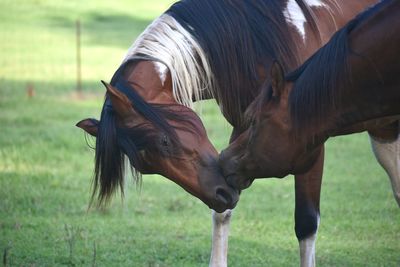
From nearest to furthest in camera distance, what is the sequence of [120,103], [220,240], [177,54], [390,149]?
[120,103] → [177,54] → [220,240] → [390,149]

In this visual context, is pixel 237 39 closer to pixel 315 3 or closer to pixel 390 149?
pixel 315 3

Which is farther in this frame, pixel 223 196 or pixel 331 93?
pixel 223 196

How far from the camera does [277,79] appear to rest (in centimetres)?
404

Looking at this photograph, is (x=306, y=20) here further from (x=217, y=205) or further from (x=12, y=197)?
(x=12, y=197)

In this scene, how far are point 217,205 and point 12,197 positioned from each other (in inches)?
134

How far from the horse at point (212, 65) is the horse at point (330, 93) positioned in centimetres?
58

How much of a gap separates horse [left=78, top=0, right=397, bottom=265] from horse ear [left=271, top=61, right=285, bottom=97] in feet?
2.43

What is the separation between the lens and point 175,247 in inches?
253

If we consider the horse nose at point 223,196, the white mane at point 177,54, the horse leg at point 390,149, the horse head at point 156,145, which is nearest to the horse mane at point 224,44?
the white mane at point 177,54

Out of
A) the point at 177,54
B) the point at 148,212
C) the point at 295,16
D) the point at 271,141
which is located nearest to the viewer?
the point at 271,141

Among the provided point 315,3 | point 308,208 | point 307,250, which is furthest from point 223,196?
point 315,3

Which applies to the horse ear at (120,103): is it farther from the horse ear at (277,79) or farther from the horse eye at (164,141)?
the horse ear at (277,79)

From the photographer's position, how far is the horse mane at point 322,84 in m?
4.00

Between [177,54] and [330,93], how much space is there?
1.27 meters
